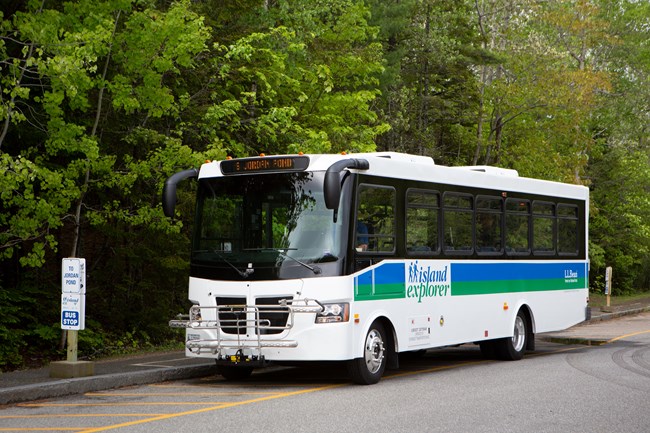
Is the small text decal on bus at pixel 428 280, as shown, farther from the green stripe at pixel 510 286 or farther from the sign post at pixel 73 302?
the sign post at pixel 73 302

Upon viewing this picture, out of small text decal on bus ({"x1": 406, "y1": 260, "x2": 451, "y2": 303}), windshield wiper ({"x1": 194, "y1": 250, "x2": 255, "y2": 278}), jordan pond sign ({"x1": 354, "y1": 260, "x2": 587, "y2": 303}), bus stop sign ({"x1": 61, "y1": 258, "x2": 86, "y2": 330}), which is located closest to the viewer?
windshield wiper ({"x1": 194, "y1": 250, "x2": 255, "y2": 278})

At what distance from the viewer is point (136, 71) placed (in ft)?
56.7

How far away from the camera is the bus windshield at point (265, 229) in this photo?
45.0 feet

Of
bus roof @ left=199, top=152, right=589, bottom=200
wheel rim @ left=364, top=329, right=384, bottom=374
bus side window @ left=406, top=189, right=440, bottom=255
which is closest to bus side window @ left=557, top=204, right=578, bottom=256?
bus roof @ left=199, top=152, right=589, bottom=200

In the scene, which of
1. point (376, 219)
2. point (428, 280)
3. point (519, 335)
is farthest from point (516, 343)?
point (376, 219)

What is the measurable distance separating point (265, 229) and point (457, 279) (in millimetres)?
3922

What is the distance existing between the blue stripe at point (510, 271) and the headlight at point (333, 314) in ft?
11.2

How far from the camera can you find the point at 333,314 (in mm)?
13508

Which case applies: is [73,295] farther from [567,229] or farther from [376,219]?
[567,229]

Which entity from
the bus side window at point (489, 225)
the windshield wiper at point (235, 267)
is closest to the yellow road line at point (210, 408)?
the windshield wiper at point (235, 267)

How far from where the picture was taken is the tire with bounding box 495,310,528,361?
18266 mm

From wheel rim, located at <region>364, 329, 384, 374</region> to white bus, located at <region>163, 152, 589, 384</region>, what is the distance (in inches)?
0.8

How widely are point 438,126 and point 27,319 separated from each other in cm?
2708

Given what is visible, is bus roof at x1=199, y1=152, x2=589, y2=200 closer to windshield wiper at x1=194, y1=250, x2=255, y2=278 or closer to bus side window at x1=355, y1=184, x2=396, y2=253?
bus side window at x1=355, y1=184, x2=396, y2=253
